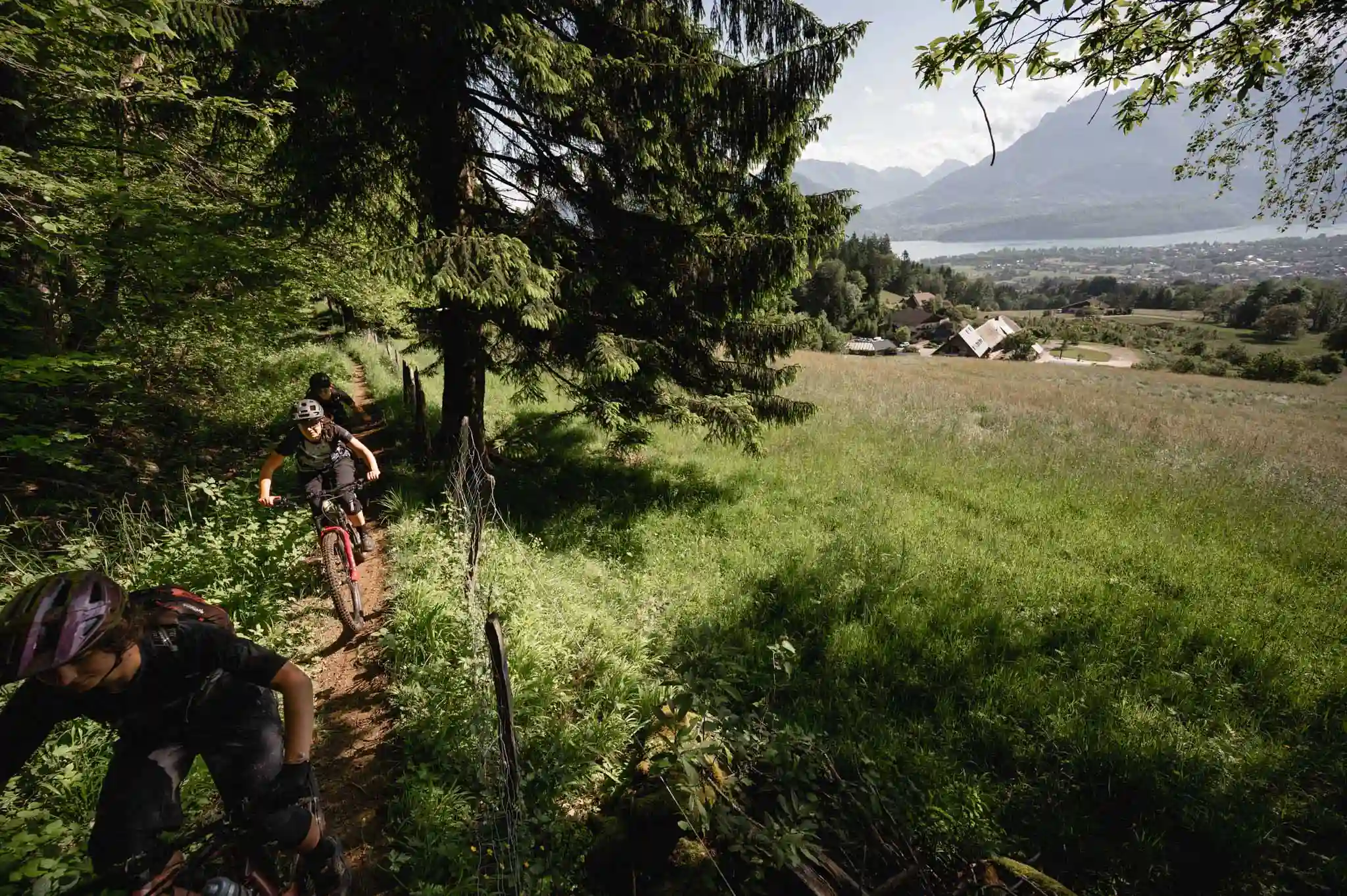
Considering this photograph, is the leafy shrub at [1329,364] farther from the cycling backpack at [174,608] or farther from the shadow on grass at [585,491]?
the cycling backpack at [174,608]

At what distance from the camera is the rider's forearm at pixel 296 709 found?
229 centimetres

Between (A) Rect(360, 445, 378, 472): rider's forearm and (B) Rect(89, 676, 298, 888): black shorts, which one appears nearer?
(B) Rect(89, 676, 298, 888): black shorts

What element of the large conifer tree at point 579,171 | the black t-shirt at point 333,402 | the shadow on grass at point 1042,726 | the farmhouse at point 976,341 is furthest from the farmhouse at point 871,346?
the black t-shirt at point 333,402

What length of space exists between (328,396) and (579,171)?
4.52 meters

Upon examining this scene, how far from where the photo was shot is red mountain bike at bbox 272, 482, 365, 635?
4949 mm

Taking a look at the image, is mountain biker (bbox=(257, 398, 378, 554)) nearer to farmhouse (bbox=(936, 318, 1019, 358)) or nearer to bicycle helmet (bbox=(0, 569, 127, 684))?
bicycle helmet (bbox=(0, 569, 127, 684))

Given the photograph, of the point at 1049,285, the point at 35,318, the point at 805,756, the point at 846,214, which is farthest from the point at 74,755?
the point at 1049,285

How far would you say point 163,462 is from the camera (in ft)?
26.0

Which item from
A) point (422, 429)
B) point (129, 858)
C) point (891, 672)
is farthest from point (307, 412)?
point (891, 672)

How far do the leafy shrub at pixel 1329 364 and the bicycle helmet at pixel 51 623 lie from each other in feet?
260

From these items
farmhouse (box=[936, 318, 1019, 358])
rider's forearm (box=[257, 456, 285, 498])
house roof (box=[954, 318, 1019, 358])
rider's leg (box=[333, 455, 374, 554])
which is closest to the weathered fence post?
rider's leg (box=[333, 455, 374, 554])

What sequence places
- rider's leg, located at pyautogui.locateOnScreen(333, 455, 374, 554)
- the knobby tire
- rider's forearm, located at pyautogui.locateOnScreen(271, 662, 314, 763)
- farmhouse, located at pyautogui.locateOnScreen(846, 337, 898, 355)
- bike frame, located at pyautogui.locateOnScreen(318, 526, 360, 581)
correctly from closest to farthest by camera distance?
1. rider's forearm, located at pyautogui.locateOnScreen(271, 662, 314, 763)
2. the knobby tire
3. bike frame, located at pyautogui.locateOnScreen(318, 526, 360, 581)
4. rider's leg, located at pyautogui.locateOnScreen(333, 455, 374, 554)
5. farmhouse, located at pyautogui.locateOnScreen(846, 337, 898, 355)

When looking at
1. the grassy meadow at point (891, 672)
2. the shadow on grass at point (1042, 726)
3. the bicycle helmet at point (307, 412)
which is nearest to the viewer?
the grassy meadow at point (891, 672)

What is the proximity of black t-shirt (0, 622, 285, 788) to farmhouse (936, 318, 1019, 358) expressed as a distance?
84685 mm
